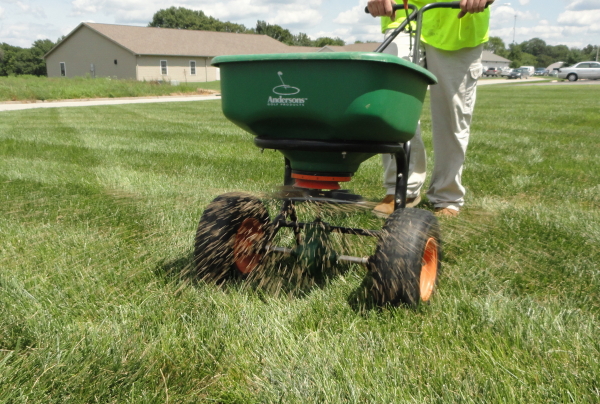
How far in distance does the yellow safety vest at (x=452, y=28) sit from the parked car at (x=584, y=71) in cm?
4028

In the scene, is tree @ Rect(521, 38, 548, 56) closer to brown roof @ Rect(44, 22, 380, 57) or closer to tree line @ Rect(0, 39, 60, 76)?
brown roof @ Rect(44, 22, 380, 57)

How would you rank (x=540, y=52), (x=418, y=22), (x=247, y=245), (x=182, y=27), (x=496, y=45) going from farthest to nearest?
1. (x=540, y=52)
2. (x=496, y=45)
3. (x=182, y=27)
4. (x=418, y=22)
5. (x=247, y=245)

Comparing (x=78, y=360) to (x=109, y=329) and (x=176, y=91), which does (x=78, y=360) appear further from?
(x=176, y=91)

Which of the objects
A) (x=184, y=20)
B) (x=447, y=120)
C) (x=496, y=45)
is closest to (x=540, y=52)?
(x=496, y=45)

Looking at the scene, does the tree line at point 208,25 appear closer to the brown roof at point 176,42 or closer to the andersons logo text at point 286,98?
the brown roof at point 176,42

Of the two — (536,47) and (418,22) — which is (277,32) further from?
(418,22)

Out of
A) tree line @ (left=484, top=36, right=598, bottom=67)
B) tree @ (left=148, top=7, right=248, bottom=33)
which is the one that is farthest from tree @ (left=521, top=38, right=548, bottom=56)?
tree @ (left=148, top=7, right=248, bottom=33)

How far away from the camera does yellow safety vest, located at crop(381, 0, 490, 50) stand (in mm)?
3264

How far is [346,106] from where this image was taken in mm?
1958

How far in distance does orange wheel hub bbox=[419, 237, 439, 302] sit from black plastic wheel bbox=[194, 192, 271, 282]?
734 millimetres

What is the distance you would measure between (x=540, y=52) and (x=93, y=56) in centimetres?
10926

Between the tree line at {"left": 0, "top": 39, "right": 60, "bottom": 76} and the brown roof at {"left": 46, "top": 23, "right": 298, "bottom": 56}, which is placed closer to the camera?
the brown roof at {"left": 46, "top": 23, "right": 298, "bottom": 56}

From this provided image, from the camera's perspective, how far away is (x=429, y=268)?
243cm

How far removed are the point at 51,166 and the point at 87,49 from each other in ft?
140
